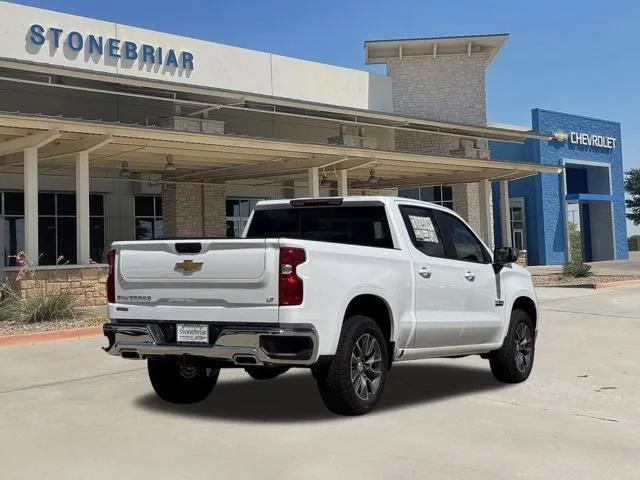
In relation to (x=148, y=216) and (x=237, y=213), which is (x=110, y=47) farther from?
(x=237, y=213)

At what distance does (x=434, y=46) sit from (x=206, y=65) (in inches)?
479

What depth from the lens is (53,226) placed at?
24.5 meters

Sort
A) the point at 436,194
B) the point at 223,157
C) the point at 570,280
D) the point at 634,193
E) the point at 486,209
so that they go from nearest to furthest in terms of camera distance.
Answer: the point at 223,157 < the point at 570,280 < the point at 486,209 < the point at 436,194 < the point at 634,193

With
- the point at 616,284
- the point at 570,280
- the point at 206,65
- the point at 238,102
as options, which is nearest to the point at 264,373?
the point at 238,102

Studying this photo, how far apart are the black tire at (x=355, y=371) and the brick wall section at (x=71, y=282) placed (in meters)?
10.8

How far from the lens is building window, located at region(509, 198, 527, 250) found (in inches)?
1640

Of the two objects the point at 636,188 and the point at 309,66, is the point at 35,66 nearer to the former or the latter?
the point at 309,66

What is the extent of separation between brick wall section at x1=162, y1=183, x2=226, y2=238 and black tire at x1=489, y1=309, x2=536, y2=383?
18.6 meters

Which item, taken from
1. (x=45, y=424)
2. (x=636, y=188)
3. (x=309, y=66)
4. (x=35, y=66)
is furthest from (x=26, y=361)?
(x=636, y=188)

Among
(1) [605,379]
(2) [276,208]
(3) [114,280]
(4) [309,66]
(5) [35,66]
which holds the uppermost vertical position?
(4) [309,66]

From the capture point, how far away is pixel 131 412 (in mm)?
6754

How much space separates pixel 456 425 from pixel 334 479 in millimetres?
1775

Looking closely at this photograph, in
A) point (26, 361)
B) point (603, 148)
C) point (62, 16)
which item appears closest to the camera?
point (26, 361)

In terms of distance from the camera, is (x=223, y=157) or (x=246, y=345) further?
(x=223, y=157)
